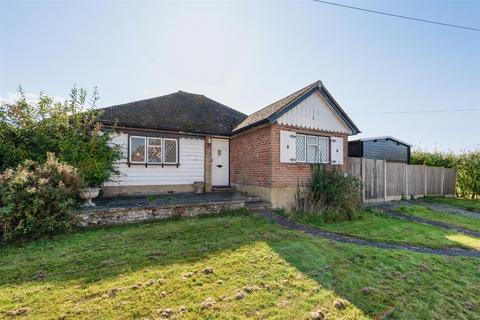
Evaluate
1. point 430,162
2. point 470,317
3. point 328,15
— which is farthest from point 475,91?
point 470,317

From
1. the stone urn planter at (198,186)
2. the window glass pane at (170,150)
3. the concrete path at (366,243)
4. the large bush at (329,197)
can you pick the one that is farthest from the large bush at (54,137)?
the large bush at (329,197)

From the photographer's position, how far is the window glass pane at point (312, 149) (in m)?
10.1

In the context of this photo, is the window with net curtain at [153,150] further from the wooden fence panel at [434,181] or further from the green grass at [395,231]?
the wooden fence panel at [434,181]

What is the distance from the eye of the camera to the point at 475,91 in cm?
1391

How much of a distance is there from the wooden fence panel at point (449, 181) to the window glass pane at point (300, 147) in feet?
43.8

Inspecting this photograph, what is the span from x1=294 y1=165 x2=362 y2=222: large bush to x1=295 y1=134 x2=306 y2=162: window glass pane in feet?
2.64

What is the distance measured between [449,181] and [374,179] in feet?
29.9

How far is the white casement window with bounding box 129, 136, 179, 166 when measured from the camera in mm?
10008

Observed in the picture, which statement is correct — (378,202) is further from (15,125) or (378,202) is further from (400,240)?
(15,125)

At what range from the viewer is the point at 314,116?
10.0 metres

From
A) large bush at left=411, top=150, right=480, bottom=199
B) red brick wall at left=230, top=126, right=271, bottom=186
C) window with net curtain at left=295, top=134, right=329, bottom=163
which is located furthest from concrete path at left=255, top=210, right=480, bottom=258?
large bush at left=411, top=150, right=480, bottom=199

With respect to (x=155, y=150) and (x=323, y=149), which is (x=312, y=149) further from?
(x=155, y=150)

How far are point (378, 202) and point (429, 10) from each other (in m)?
8.93

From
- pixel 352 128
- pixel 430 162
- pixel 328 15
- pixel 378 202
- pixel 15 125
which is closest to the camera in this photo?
pixel 15 125
